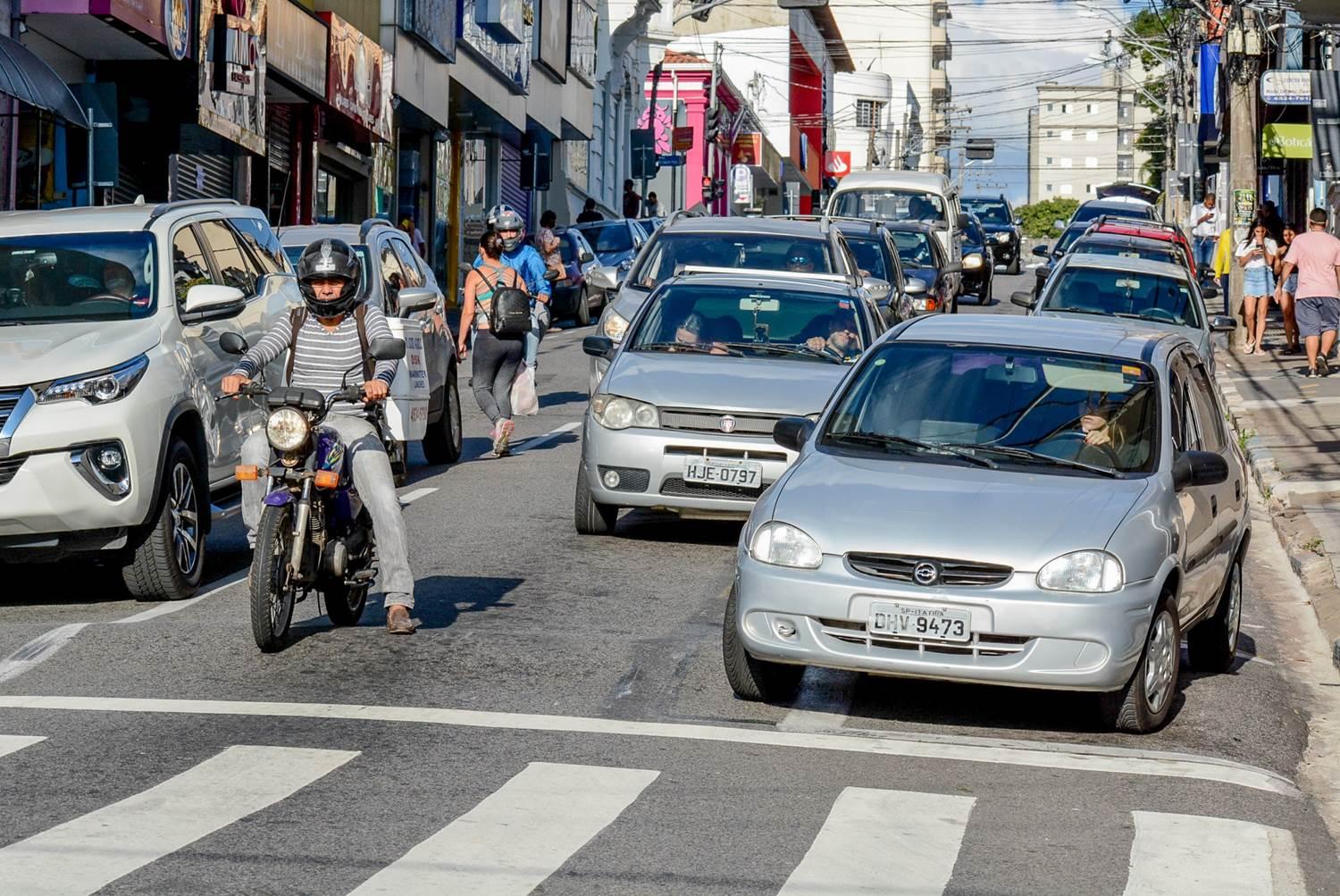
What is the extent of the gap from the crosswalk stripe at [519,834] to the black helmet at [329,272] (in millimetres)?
2810

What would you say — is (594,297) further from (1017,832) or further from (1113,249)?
(1017,832)

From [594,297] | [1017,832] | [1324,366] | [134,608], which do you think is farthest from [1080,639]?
[594,297]

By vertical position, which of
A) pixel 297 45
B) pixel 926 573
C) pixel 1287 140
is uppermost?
pixel 297 45

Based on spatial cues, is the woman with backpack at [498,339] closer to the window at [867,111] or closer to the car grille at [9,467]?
the car grille at [9,467]

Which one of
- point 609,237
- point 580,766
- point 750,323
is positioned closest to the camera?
point 580,766

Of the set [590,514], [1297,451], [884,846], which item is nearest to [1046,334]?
[884,846]

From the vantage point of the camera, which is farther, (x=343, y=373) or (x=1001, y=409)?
(x=343, y=373)

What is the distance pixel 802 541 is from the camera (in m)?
7.88

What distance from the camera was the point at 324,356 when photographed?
926cm

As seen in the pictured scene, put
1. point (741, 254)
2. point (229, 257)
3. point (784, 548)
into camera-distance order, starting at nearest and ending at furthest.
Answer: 1. point (784, 548)
2. point (229, 257)
3. point (741, 254)

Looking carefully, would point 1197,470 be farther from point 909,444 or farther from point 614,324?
point 614,324

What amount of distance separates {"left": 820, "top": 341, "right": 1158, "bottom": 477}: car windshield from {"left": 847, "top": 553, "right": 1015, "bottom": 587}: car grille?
875 mm

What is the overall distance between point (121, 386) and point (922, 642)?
433cm

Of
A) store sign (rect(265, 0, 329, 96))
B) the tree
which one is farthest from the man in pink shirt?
the tree
